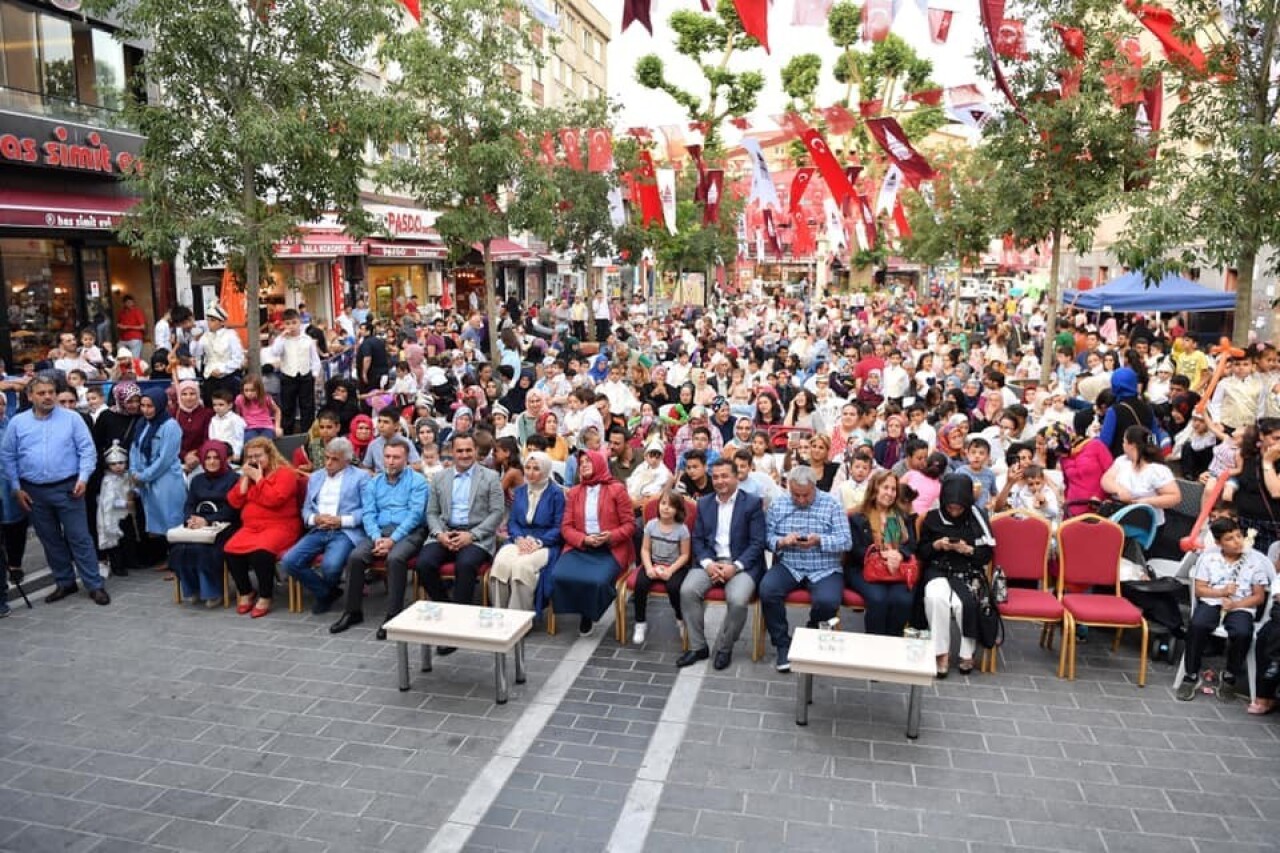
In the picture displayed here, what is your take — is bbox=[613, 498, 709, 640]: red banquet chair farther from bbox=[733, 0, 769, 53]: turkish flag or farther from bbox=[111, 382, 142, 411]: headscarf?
bbox=[733, 0, 769, 53]: turkish flag

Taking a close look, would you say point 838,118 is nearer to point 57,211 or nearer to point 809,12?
point 809,12

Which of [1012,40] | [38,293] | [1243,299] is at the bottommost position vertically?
[1243,299]

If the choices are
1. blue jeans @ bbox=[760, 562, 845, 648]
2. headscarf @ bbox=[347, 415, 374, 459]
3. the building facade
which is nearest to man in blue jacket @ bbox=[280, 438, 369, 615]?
headscarf @ bbox=[347, 415, 374, 459]

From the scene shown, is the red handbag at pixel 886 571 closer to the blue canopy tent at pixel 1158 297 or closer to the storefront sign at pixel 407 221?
the blue canopy tent at pixel 1158 297

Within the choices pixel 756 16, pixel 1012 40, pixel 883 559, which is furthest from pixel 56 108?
pixel 883 559

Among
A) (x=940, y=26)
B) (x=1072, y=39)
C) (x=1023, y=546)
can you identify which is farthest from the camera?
(x=940, y=26)

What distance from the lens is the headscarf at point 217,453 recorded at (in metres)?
8.26

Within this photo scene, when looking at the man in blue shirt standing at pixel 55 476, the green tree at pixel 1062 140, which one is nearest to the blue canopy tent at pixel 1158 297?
the green tree at pixel 1062 140

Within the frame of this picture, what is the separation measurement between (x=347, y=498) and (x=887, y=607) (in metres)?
4.58

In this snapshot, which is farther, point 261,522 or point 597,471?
point 261,522

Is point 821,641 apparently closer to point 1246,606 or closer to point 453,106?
point 1246,606

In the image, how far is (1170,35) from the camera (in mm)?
10750

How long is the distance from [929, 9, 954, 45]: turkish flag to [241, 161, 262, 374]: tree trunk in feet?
33.1

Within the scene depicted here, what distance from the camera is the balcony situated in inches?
599
